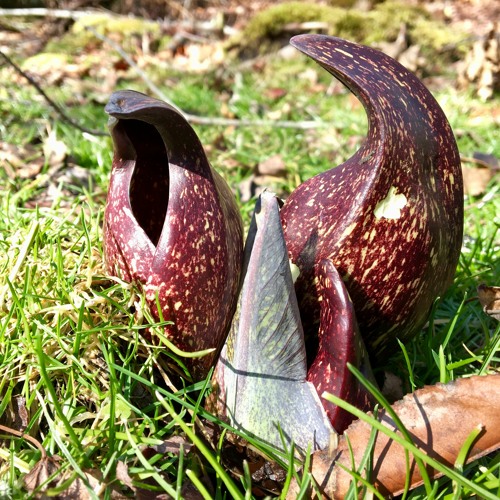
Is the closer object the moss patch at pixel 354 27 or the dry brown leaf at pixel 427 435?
the dry brown leaf at pixel 427 435

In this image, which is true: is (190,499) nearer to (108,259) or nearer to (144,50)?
(108,259)

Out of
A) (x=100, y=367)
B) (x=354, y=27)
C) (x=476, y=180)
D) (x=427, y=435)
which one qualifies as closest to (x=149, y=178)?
(x=100, y=367)

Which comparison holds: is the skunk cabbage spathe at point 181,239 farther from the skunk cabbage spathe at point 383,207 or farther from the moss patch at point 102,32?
the moss patch at point 102,32

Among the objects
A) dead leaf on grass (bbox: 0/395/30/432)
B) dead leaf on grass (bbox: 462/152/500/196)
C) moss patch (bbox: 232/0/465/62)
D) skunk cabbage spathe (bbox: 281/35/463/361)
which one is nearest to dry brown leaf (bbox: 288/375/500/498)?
skunk cabbage spathe (bbox: 281/35/463/361)

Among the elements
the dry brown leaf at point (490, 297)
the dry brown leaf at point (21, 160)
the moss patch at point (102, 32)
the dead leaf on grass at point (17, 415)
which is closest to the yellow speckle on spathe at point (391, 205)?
the dry brown leaf at point (490, 297)

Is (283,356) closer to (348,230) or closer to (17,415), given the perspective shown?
(348,230)

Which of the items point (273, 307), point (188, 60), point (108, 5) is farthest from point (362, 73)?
point (108, 5)

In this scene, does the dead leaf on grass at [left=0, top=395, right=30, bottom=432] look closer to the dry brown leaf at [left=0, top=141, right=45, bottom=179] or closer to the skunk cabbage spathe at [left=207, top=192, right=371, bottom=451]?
the skunk cabbage spathe at [left=207, top=192, right=371, bottom=451]
